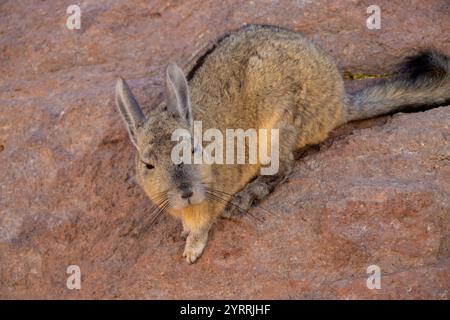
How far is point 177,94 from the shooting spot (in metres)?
5.91

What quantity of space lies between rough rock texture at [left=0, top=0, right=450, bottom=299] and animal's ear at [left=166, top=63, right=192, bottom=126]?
1.06 metres

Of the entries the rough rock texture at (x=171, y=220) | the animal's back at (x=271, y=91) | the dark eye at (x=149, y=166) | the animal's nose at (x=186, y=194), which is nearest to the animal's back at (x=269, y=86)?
the animal's back at (x=271, y=91)

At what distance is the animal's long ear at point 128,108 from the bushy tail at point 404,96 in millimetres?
2126

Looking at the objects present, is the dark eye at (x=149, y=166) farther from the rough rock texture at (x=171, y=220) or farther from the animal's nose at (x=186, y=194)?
the rough rock texture at (x=171, y=220)

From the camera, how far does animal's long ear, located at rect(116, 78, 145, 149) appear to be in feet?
19.7

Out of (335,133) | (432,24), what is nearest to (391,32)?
(432,24)

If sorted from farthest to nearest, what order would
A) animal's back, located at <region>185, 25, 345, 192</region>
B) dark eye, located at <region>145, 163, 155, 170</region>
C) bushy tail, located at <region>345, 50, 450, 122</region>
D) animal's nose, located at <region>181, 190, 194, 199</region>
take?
1. bushy tail, located at <region>345, 50, 450, 122</region>
2. animal's back, located at <region>185, 25, 345, 192</region>
3. dark eye, located at <region>145, 163, 155, 170</region>
4. animal's nose, located at <region>181, 190, 194, 199</region>

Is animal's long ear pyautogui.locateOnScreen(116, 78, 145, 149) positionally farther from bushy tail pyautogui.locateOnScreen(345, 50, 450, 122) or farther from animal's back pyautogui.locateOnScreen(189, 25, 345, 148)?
bushy tail pyautogui.locateOnScreen(345, 50, 450, 122)

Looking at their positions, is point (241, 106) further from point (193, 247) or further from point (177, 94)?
point (193, 247)

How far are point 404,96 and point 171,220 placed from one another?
8.44 feet

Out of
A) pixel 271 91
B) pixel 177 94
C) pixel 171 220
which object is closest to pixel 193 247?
pixel 171 220

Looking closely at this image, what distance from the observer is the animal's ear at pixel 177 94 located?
5.85 metres

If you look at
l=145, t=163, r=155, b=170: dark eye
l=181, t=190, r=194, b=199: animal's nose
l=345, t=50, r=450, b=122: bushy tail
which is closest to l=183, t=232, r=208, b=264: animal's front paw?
l=181, t=190, r=194, b=199: animal's nose
